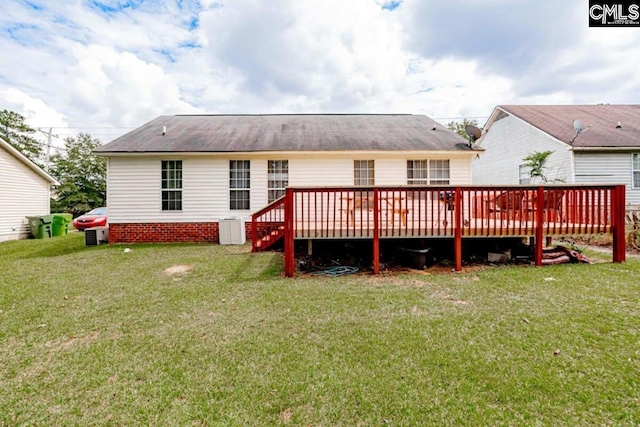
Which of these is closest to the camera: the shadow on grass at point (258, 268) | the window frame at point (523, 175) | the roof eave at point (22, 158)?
the shadow on grass at point (258, 268)

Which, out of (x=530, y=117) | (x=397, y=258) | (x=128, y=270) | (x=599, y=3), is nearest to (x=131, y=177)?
(x=128, y=270)

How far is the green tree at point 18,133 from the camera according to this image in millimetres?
23516

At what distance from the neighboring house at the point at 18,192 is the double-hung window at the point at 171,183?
787 cm

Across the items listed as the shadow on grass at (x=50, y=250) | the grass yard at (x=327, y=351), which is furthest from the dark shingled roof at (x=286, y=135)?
the grass yard at (x=327, y=351)

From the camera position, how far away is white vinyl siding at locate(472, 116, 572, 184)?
37.5 ft

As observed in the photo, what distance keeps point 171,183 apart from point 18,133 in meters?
25.9

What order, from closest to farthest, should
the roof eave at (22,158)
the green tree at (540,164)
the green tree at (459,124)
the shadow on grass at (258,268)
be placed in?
the shadow on grass at (258,268), the green tree at (540,164), the roof eave at (22,158), the green tree at (459,124)

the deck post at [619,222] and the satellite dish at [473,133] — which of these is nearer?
the deck post at [619,222]

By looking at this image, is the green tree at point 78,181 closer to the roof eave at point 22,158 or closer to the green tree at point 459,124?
the roof eave at point 22,158

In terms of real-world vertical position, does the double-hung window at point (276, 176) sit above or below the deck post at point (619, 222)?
above

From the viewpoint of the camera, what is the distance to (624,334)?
9.55 feet

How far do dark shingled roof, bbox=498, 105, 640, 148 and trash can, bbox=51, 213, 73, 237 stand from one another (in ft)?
72.0

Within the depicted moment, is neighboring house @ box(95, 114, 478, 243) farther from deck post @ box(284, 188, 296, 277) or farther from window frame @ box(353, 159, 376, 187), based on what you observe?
deck post @ box(284, 188, 296, 277)

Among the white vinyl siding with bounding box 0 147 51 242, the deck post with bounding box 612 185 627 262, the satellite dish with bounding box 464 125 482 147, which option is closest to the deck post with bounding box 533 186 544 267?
the deck post with bounding box 612 185 627 262
